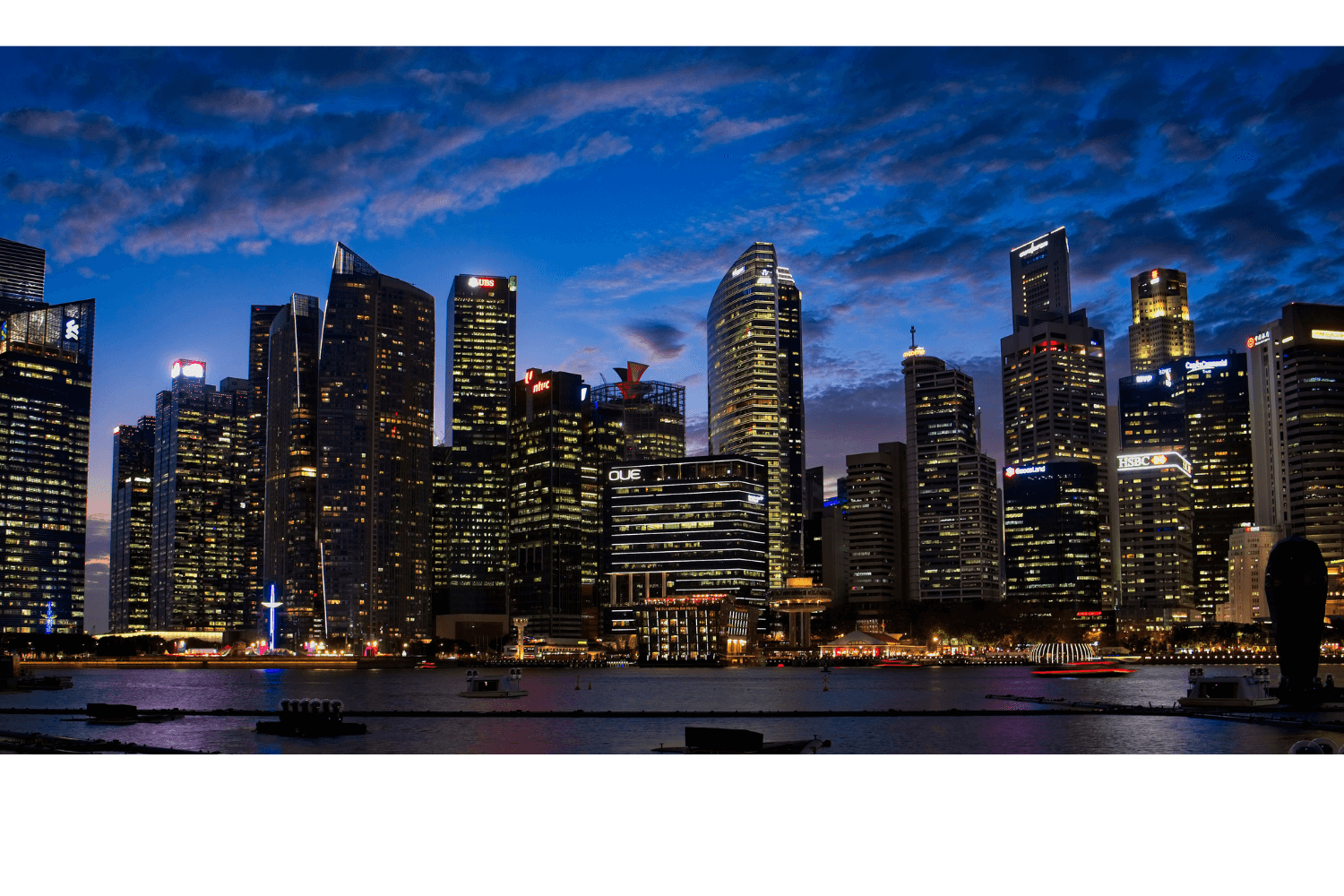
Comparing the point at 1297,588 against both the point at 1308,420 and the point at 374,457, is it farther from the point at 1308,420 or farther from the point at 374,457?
the point at 374,457

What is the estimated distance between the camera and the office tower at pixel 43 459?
495ft

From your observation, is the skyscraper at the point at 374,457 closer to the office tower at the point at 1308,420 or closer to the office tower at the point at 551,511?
the office tower at the point at 551,511

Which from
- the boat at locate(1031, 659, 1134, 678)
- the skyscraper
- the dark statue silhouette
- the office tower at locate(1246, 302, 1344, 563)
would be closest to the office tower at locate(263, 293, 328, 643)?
the skyscraper

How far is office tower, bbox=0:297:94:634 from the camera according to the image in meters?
151

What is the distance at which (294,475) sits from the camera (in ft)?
608

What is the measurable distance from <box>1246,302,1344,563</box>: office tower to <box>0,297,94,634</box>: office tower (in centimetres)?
16388

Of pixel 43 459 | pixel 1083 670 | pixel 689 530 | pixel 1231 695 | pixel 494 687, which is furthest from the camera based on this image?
pixel 689 530

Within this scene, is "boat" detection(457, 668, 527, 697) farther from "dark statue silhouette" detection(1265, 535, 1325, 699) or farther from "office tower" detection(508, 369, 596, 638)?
"office tower" detection(508, 369, 596, 638)

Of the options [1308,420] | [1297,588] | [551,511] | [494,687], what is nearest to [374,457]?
[551,511]

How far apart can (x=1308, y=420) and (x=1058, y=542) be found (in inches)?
1747

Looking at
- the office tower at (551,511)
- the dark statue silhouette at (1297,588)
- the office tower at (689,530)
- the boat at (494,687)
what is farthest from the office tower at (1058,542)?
the dark statue silhouette at (1297,588)
